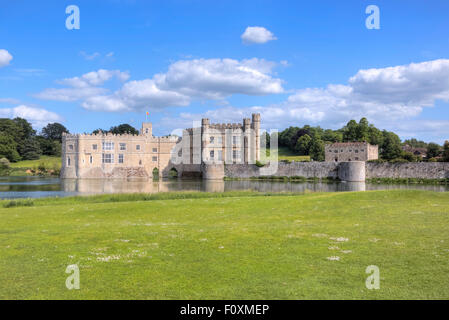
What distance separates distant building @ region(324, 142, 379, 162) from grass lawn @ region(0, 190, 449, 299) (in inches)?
2345

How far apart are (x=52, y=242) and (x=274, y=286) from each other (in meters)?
6.98

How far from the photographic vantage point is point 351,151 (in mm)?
75375

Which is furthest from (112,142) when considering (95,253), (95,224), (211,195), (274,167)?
(95,253)

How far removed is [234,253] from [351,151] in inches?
2792

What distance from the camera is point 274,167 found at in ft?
215

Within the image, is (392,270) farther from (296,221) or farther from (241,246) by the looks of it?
(296,221)

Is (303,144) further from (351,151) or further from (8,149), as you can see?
(8,149)

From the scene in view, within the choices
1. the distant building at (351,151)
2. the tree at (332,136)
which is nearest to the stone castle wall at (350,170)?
the distant building at (351,151)

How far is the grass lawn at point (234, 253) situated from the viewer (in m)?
6.66

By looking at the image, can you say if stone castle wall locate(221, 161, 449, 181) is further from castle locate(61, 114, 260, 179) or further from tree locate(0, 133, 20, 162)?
tree locate(0, 133, 20, 162)

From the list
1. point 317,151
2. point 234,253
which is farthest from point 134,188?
point 317,151

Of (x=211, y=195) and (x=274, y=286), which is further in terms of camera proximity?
(x=211, y=195)

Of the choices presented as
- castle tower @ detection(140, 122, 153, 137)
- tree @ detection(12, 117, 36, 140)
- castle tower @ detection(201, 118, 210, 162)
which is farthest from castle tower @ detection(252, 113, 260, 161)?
tree @ detection(12, 117, 36, 140)

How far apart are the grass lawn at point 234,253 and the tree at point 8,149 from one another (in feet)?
278
